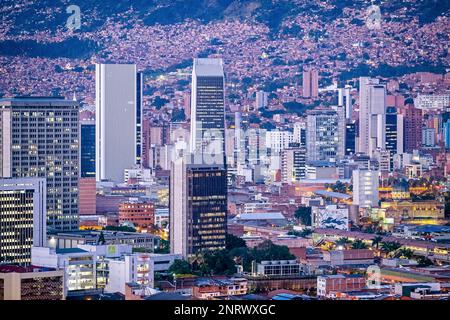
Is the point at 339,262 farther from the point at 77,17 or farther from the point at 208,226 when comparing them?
the point at 77,17

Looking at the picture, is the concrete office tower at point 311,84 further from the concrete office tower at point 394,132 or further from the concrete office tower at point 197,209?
the concrete office tower at point 197,209

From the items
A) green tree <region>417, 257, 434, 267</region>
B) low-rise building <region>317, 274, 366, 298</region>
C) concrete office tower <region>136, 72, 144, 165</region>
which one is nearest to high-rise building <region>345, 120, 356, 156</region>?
concrete office tower <region>136, 72, 144, 165</region>

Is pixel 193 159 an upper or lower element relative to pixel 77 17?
lower

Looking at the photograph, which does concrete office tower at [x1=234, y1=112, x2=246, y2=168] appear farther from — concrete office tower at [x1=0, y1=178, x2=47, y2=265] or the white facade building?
the white facade building

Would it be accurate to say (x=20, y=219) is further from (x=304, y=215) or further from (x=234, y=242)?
(x=304, y=215)

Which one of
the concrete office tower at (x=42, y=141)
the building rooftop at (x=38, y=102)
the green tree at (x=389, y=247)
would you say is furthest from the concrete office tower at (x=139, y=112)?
the green tree at (x=389, y=247)
